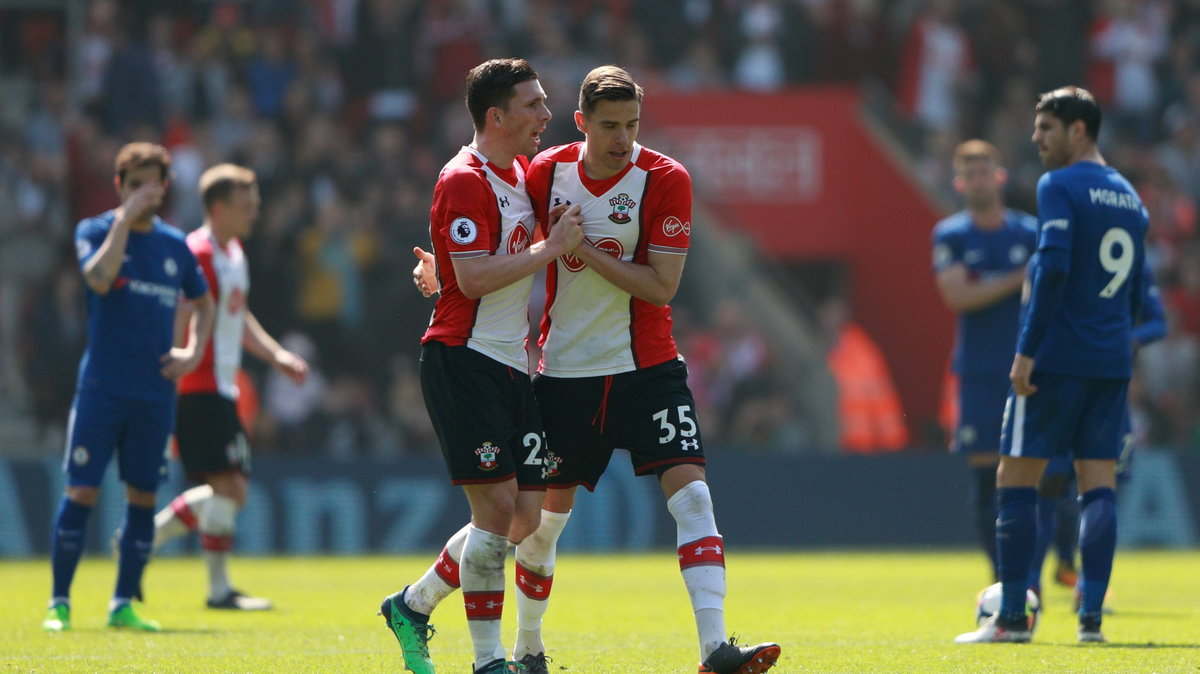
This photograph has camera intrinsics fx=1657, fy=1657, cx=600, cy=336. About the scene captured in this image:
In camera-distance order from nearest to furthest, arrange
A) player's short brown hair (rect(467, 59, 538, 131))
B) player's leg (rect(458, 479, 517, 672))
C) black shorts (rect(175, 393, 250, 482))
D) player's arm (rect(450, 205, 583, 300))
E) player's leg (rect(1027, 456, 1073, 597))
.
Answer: player's arm (rect(450, 205, 583, 300)) → player's leg (rect(458, 479, 517, 672)) → player's short brown hair (rect(467, 59, 538, 131)) → player's leg (rect(1027, 456, 1073, 597)) → black shorts (rect(175, 393, 250, 482))

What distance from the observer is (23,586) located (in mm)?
11789

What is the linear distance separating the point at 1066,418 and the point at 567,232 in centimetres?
282

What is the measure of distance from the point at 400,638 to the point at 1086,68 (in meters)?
17.4

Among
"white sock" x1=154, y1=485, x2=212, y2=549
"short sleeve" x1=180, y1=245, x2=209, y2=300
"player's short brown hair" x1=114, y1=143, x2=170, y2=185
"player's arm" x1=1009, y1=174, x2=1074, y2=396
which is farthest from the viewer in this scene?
"white sock" x1=154, y1=485, x2=212, y2=549

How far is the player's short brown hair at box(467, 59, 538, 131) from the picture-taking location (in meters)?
6.41

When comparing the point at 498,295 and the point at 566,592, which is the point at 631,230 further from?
the point at 566,592

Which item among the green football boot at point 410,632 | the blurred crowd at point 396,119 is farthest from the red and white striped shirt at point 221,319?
the blurred crowd at point 396,119

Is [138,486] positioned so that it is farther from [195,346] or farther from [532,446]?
[532,446]

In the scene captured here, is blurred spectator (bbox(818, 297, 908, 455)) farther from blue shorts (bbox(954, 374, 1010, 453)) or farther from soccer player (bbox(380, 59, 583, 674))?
soccer player (bbox(380, 59, 583, 674))

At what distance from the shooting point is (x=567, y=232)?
6.29 m

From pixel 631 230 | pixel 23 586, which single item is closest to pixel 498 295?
pixel 631 230

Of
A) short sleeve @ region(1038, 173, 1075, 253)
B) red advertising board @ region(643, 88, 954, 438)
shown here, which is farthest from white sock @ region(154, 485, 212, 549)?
red advertising board @ region(643, 88, 954, 438)

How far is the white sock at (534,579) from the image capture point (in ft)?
22.1

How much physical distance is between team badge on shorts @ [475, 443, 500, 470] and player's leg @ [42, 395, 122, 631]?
3329 mm
